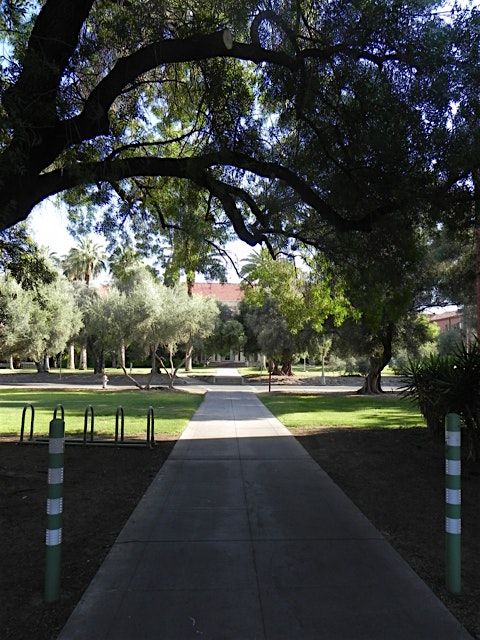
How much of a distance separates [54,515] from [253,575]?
160 centimetres

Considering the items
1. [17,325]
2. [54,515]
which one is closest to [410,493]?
[54,515]

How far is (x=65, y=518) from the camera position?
596 cm

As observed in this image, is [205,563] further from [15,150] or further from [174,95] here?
[174,95]

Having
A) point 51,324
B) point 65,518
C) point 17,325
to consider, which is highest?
point 51,324

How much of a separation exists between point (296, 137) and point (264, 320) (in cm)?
3351

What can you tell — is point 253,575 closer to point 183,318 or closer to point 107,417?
point 107,417

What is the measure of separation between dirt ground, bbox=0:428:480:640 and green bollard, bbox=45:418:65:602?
141 mm

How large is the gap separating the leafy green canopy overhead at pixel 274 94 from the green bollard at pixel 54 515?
310 cm

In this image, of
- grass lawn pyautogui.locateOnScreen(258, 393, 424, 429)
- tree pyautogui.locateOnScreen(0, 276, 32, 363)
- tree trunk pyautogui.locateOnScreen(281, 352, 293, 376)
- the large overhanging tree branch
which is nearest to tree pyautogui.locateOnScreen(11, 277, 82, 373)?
tree pyautogui.locateOnScreen(0, 276, 32, 363)

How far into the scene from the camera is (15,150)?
562 centimetres

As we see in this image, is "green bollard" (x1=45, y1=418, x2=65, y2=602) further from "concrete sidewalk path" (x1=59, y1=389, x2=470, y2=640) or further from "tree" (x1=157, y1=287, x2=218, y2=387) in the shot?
"tree" (x1=157, y1=287, x2=218, y2=387)

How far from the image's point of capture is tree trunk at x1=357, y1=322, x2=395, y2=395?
93.1 ft

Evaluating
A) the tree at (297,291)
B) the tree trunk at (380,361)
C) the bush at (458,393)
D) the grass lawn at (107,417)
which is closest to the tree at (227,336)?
the tree trunk at (380,361)

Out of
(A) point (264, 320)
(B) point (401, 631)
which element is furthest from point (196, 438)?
(A) point (264, 320)
